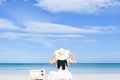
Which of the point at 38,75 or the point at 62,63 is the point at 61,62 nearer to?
the point at 62,63

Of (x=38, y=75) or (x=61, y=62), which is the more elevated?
(x=61, y=62)

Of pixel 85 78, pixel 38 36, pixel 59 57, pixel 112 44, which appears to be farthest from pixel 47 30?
pixel 59 57

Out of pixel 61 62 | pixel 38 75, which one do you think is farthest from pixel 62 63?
pixel 38 75

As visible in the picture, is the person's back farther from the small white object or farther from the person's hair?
the small white object

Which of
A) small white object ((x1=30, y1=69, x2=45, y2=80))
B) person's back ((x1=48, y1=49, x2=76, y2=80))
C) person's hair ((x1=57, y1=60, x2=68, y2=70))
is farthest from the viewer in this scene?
person's hair ((x1=57, y1=60, x2=68, y2=70))

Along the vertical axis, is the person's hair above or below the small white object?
above

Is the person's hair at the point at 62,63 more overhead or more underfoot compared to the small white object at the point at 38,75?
more overhead

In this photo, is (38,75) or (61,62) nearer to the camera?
(38,75)

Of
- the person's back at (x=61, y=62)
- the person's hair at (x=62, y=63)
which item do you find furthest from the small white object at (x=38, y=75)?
the person's hair at (x=62, y=63)

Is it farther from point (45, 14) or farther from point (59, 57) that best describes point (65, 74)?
point (45, 14)

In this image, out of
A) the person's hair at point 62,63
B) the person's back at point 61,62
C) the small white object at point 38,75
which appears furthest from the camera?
the person's hair at point 62,63

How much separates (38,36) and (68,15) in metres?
1.22

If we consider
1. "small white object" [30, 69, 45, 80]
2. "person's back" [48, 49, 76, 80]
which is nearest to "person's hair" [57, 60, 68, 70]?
"person's back" [48, 49, 76, 80]

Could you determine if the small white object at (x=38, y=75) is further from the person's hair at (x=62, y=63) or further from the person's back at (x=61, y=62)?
the person's hair at (x=62, y=63)
